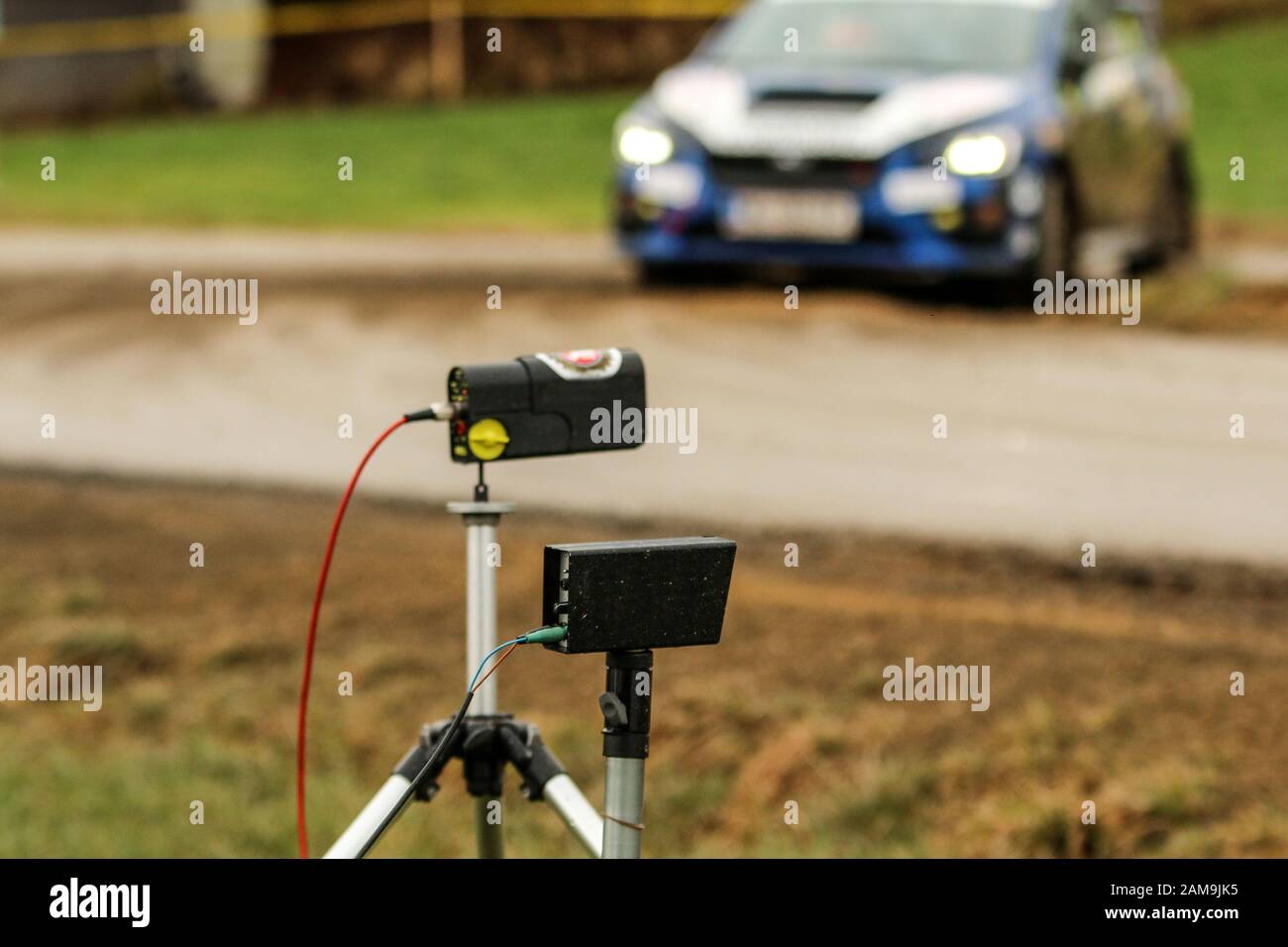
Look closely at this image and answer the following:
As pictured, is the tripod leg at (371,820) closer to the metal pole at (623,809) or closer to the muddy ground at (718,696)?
the metal pole at (623,809)

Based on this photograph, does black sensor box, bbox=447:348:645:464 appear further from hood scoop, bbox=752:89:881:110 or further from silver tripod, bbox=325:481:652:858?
hood scoop, bbox=752:89:881:110

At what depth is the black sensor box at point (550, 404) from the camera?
295 centimetres

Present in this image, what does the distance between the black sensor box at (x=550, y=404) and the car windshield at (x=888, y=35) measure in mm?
8919

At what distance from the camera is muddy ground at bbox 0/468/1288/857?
227 inches

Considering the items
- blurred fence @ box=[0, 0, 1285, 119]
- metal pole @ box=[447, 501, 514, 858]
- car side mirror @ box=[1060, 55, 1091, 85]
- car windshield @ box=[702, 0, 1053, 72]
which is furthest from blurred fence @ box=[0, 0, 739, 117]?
metal pole @ box=[447, 501, 514, 858]

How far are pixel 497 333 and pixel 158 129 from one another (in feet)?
61.0

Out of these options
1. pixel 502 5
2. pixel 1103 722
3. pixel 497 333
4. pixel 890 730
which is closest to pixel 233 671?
pixel 890 730

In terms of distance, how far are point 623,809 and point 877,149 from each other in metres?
8.59

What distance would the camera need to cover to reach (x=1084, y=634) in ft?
22.1

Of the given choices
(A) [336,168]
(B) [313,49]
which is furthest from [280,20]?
(A) [336,168]

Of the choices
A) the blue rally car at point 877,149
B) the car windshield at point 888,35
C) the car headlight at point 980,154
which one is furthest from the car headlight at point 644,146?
the car headlight at point 980,154

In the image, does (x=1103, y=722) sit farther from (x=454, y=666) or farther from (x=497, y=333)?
(x=497, y=333)
